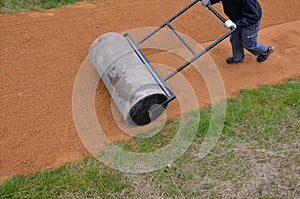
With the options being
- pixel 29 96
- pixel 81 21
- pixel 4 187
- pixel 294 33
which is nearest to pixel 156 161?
pixel 4 187

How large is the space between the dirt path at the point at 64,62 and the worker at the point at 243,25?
0.63 feet

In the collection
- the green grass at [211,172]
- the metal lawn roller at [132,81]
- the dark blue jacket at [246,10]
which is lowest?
the green grass at [211,172]

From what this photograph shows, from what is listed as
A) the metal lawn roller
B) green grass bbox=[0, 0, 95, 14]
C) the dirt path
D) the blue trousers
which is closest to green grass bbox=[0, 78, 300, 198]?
the dirt path

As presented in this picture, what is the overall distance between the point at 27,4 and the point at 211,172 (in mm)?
3976

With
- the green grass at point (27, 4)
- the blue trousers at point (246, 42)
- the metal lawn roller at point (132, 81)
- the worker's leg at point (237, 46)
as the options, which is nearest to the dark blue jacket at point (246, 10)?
the blue trousers at point (246, 42)

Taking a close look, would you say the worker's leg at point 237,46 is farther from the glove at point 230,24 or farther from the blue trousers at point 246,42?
the glove at point 230,24

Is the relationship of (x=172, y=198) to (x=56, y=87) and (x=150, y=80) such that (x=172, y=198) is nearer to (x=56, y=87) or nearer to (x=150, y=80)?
(x=150, y=80)

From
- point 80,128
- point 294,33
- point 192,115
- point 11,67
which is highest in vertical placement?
point 11,67

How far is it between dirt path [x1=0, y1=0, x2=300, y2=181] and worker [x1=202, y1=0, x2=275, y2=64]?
0.63 feet

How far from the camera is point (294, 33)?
17.0 feet

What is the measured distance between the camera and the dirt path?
3365mm

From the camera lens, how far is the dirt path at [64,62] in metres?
3.37

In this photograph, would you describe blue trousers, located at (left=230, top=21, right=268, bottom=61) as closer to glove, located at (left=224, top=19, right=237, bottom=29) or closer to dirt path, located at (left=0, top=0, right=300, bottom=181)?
dirt path, located at (left=0, top=0, right=300, bottom=181)

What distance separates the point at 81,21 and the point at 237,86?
2.47 m
